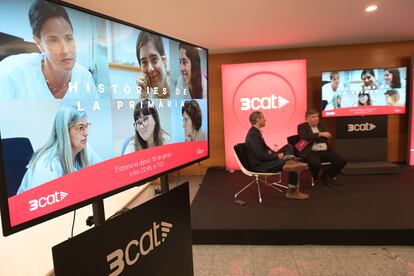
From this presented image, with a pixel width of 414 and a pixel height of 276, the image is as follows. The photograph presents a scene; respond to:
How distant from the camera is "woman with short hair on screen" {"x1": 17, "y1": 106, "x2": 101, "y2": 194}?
0.93 m

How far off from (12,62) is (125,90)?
0.45 meters

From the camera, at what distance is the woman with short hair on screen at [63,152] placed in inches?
36.6

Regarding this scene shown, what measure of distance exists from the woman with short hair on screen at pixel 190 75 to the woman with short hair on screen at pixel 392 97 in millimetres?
5004

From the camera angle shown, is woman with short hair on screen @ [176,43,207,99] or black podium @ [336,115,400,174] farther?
black podium @ [336,115,400,174]

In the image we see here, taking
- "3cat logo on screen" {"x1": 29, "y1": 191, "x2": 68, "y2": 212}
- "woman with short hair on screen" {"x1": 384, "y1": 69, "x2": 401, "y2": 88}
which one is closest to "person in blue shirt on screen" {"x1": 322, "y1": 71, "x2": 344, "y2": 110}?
Result: "woman with short hair on screen" {"x1": 384, "y1": 69, "x2": 401, "y2": 88}

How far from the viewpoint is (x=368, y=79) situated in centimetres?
544

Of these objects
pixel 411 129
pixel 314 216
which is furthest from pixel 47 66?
pixel 411 129

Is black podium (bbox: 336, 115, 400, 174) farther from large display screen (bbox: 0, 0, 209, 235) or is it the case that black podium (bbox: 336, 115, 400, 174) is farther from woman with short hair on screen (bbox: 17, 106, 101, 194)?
woman with short hair on screen (bbox: 17, 106, 101, 194)

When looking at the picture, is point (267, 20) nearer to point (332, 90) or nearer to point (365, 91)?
point (332, 90)

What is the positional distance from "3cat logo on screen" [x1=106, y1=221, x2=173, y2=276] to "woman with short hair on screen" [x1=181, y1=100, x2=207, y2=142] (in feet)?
2.10

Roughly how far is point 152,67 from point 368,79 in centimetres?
523

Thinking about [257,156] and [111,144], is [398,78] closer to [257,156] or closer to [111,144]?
[257,156]

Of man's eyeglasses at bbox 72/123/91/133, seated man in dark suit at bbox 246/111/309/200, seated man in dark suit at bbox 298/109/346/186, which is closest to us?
man's eyeglasses at bbox 72/123/91/133

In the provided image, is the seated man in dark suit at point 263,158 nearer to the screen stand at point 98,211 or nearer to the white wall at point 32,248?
the white wall at point 32,248
